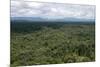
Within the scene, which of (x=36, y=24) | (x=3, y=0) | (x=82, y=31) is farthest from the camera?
(x=82, y=31)

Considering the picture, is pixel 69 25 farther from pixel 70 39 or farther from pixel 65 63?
pixel 65 63

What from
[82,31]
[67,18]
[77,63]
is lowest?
[77,63]

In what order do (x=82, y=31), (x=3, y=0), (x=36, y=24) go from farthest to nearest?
(x=82, y=31) < (x=36, y=24) < (x=3, y=0)

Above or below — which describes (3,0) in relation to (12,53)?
above
